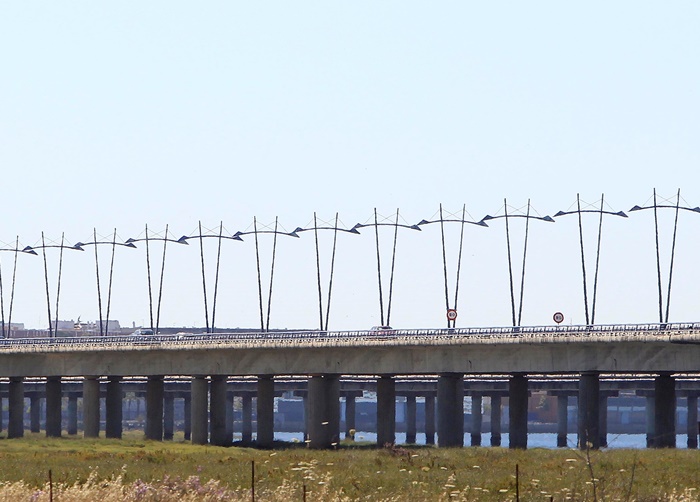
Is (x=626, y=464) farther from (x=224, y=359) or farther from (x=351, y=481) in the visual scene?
(x=224, y=359)

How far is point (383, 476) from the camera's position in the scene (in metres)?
54.2

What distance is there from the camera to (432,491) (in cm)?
4588

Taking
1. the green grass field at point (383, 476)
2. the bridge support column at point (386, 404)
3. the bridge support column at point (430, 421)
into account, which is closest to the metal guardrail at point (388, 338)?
the bridge support column at point (386, 404)

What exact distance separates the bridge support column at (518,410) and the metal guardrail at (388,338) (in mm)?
8224

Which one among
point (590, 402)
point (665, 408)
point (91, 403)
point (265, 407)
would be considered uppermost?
point (590, 402)

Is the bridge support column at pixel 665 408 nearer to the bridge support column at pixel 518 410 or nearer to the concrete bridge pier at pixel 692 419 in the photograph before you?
the bridge support column at pixel 518 410

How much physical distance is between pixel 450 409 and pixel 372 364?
24.2 feet

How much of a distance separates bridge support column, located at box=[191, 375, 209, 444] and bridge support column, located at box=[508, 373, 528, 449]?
88.6ft

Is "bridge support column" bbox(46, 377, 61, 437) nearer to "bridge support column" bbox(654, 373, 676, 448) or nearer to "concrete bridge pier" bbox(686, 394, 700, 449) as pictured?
"bridge support column" bbox(654, 373, 676, 448)

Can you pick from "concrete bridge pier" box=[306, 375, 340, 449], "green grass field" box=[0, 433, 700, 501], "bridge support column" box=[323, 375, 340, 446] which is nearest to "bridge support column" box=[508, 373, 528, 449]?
"concrete bridge pier" box=[306, 375, 340, 449]

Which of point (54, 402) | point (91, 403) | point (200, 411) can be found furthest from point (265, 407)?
point (54, 402)

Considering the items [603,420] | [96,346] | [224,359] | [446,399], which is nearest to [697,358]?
[446,399]

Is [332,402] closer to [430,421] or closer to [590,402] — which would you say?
[590,402]

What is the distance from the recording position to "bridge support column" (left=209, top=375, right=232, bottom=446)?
382 feet
